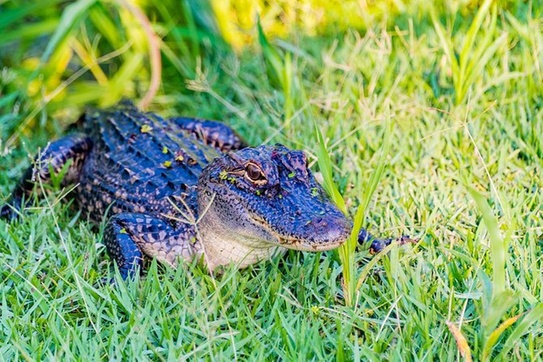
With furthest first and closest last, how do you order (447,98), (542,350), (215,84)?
1. (215,84)
2. (447,98)
3. (542,350)

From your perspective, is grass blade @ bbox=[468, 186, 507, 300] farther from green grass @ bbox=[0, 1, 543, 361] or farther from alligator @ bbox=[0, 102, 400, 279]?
alligator @ bbox=[0, 102, 400, 279]

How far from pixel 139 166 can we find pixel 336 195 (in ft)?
4.42

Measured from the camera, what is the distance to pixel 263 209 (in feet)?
10.7

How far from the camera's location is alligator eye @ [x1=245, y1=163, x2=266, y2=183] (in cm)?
332

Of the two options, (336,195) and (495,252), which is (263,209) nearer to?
(336,195)

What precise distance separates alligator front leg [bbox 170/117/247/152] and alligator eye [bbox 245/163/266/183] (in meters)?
1.32

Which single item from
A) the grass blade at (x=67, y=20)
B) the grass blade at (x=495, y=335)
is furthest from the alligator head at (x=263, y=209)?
the grass blade at (x=67, y=20)

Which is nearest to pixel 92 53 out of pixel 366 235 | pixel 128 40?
pixel 128 40

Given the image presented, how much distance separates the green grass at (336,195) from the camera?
296 cm

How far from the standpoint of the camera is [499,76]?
4691 millimetres

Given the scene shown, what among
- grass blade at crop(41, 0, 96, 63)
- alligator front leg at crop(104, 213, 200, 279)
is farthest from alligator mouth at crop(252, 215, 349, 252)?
grass blade at crop(41, 0, 96, 63)

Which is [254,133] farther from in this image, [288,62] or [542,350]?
[542,350]

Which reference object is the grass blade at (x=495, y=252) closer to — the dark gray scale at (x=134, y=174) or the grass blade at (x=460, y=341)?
the grass blade at (x=460, y=341)

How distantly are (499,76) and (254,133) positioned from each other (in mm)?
1567
